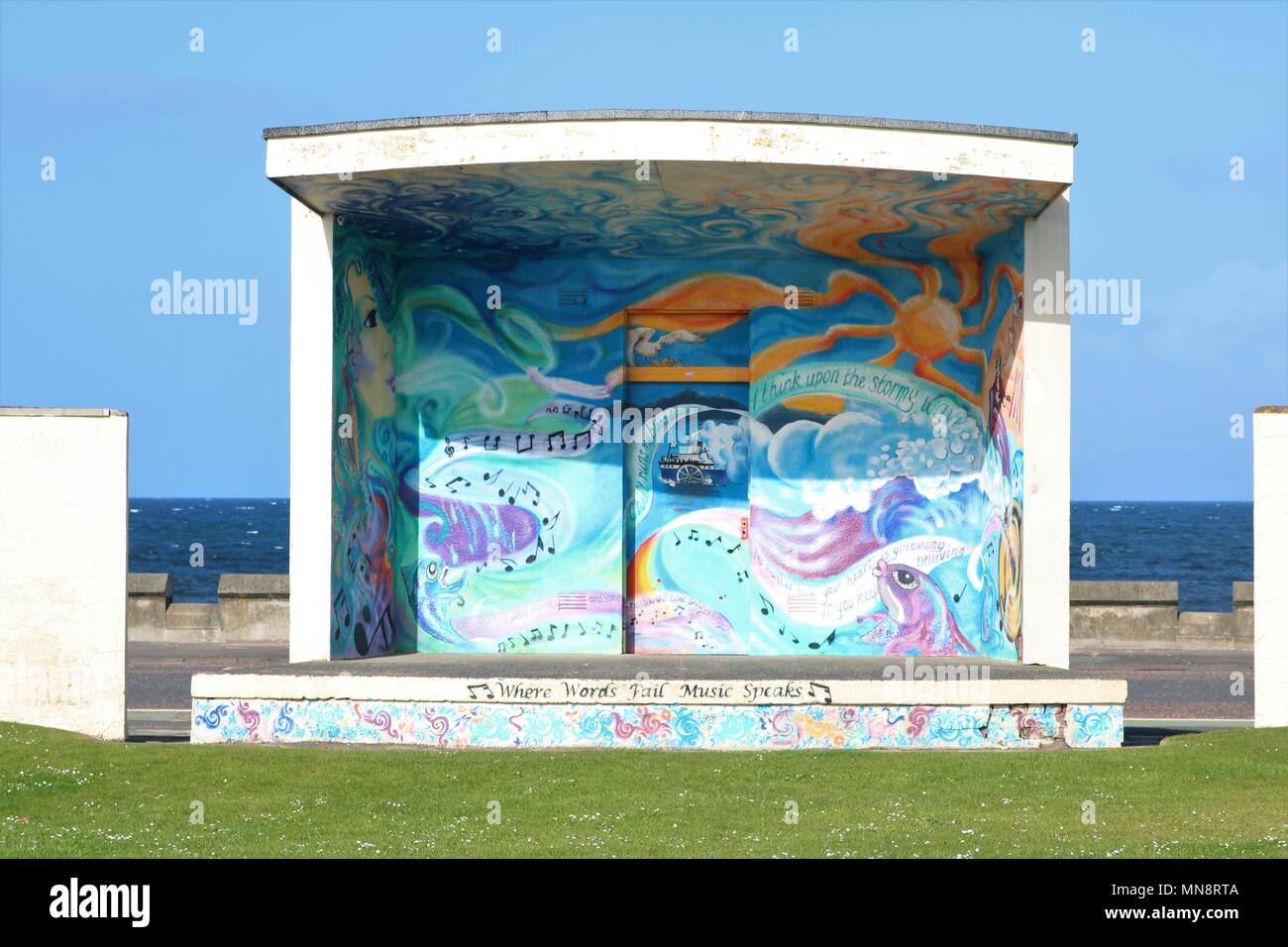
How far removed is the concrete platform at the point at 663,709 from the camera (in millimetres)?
12508

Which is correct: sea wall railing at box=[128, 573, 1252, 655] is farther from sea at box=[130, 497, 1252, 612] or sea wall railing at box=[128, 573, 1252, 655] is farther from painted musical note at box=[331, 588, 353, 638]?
sea at box=[130, 497, 1252, 612]

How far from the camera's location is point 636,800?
10.1 metres

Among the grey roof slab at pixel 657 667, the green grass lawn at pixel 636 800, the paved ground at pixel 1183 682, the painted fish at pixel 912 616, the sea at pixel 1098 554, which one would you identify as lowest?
the sea at pixel 1098 554

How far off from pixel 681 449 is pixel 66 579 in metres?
6.02

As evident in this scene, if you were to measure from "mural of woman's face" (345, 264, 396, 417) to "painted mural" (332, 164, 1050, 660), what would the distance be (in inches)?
2.2

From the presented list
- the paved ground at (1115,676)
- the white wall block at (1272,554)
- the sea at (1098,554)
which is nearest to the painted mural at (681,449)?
the paved ground at (1115,676)

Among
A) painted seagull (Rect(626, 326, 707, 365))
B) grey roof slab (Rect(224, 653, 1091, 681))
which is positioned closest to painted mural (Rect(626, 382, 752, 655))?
painted seagull (Rect(626, 326, 707, 365))

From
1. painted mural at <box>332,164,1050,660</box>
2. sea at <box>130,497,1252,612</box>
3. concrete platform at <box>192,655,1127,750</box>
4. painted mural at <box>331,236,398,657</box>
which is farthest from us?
sea at <box>130,497,1252,612</box>

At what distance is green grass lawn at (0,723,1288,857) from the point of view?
27.8ft

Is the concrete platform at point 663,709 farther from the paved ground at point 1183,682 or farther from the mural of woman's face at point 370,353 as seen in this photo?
the paved ground at point 1183,682

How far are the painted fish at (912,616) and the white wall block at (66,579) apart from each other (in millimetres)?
7156

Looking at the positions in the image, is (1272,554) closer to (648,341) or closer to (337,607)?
(648,341)

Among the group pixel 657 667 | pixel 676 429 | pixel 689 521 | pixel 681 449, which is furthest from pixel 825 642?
pixel 676 429

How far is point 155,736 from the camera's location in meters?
13.9
